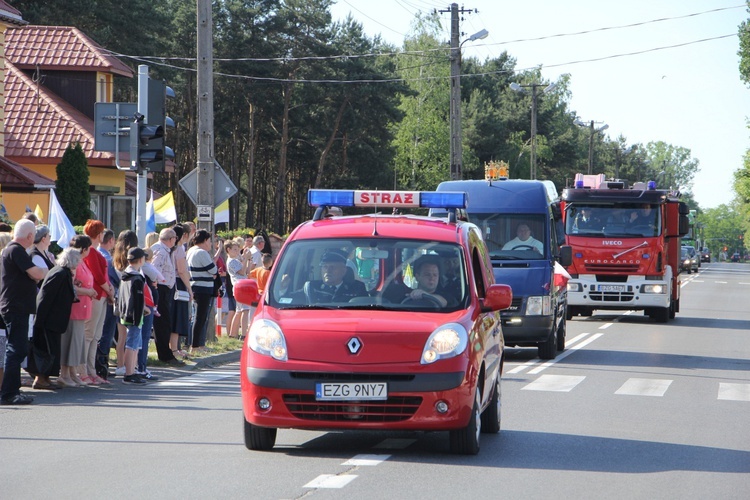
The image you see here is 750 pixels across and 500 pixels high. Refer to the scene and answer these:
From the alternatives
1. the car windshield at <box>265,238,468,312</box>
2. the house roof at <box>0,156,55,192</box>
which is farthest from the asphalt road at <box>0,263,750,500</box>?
the house roof at <box>0,156,55,192</box>

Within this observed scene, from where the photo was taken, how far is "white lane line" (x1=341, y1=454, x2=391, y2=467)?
891 cm

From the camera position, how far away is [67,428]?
1084 centimetres

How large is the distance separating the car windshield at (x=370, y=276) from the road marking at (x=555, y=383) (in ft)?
17.4

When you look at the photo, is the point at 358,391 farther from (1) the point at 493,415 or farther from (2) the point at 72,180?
(2) the point at 72,180

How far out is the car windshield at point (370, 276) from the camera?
377 inches

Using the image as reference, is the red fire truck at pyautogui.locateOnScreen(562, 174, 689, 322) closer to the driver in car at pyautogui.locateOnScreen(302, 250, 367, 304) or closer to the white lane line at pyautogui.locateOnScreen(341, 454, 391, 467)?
the driver in car at pyautogui.locateOnScreen(302, 250, 367, 304)

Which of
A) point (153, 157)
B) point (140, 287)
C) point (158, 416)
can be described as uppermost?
point (153, 157)

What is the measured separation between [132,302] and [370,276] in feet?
17.6

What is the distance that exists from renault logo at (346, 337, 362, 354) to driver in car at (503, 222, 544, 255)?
10.6 m

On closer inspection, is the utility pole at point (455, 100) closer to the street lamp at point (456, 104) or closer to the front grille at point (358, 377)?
the street lamp at point (456, 104)

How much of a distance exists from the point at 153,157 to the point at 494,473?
30.2 feet

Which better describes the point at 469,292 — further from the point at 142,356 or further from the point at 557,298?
the point at 557,298

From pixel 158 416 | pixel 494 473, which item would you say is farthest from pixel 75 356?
pixel 494 473

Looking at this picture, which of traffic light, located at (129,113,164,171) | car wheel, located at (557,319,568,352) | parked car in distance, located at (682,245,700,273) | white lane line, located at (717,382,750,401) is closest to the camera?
white lane line, located at (717,382,750,401)
